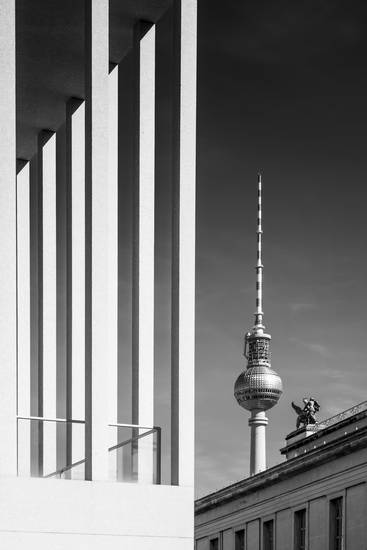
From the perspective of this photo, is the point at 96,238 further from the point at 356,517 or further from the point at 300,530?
the point at 300,530

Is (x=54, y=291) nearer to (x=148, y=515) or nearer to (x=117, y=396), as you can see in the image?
(x=117, y=396)

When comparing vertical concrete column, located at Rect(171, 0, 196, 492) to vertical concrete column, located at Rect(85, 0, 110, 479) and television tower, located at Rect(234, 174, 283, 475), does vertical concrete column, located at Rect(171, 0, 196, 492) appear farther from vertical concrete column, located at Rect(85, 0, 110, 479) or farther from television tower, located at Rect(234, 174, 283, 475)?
television tower, located at Rect(234, 174, 283, 475)

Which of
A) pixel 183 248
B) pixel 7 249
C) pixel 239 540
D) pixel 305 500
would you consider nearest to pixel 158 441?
pixel 183 248

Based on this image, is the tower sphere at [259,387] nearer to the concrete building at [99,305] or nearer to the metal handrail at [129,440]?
the concrete building at [99,305]

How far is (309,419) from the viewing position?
64.9m

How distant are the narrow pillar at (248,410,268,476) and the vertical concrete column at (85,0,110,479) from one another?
11620 centimetres

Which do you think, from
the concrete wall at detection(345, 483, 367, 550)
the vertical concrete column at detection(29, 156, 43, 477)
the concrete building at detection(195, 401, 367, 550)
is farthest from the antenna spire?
the vertical concrete column at detection(29, 156, 43, 477)

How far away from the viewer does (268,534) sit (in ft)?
195

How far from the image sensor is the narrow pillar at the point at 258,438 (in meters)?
132

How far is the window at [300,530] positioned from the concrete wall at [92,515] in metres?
39.1

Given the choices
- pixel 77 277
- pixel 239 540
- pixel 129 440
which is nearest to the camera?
pixel 129 440

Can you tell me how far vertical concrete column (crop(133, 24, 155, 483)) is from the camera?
17359 mm

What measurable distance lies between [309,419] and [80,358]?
47318mm

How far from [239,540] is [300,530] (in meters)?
9.15
